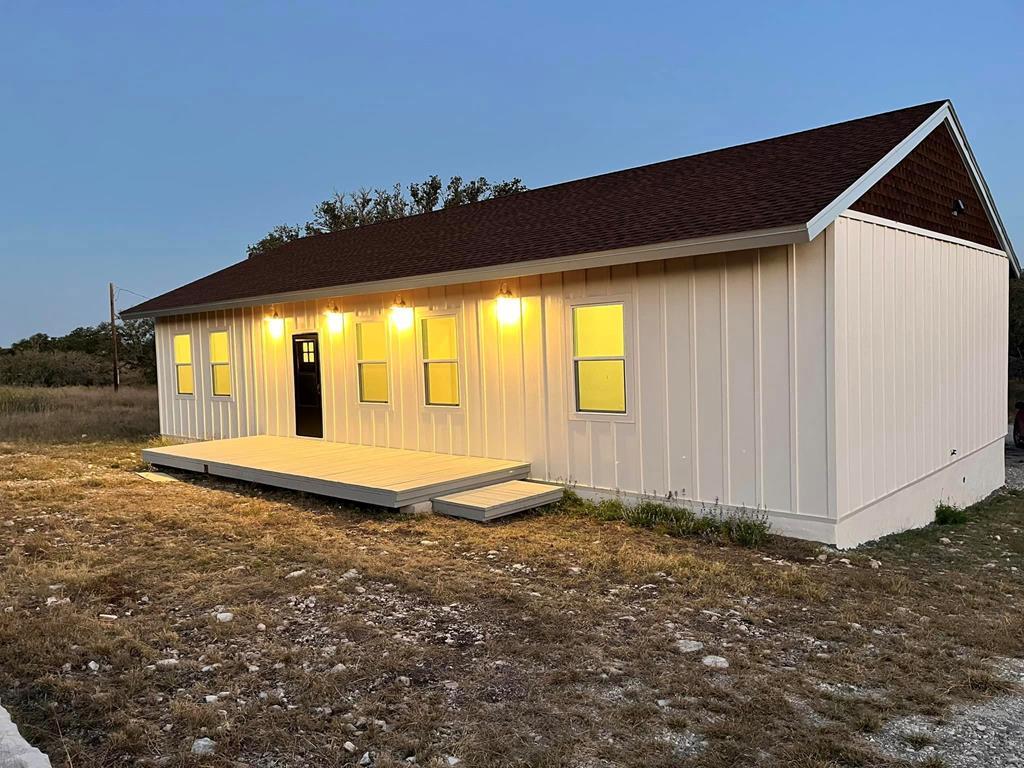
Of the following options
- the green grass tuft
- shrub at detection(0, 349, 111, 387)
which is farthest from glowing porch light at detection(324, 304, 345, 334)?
shrub at detection(0, 349, 111, 387)

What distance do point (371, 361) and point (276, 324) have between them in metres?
2.09

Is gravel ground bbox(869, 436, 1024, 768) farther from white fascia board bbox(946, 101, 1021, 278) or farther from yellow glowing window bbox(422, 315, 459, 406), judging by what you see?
white fascia board bbox(946, 101, 1021, 278)

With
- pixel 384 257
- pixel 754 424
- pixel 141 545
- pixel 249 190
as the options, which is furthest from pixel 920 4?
pixel 249 190

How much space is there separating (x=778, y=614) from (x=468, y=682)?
6.54 ft

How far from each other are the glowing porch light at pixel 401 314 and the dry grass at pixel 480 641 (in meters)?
3.01

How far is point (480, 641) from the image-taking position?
3861 mm

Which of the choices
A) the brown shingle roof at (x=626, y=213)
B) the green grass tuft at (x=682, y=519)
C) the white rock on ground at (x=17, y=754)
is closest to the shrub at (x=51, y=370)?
the brown shingle roof at (x=626, y=213)

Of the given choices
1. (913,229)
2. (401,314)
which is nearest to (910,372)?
(913,229)

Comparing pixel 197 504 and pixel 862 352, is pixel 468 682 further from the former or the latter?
pixel 197 504

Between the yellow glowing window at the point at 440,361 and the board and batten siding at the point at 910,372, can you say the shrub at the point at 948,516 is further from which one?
the yellow glowing window at the point at 440,361

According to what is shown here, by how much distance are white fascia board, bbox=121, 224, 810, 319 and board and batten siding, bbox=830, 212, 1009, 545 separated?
633 millimetres

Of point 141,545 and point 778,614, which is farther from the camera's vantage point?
point 141,545

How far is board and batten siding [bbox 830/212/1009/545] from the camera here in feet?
19.7

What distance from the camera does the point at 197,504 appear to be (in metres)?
7.68
